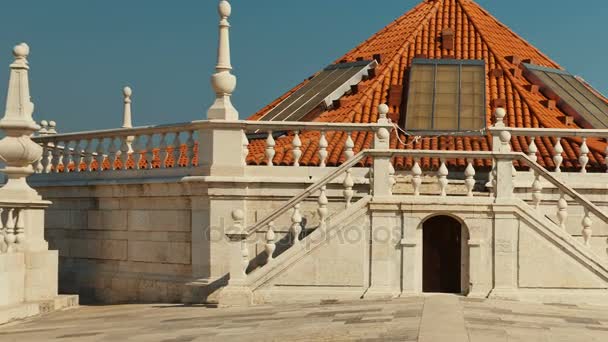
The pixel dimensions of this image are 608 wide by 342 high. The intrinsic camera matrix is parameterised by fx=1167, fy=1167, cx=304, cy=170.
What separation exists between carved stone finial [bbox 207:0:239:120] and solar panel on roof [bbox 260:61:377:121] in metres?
4.94

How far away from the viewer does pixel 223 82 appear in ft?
64.8

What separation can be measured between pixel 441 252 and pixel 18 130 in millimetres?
7440

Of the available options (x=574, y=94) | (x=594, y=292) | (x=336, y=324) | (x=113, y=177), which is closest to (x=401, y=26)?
(x=574, y=94)

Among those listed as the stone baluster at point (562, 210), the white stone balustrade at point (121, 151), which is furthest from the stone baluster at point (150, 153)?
the stone baluster at point (562, 210)

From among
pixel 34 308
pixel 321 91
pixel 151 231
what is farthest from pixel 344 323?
pixel 321 91

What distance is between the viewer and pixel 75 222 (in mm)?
22906

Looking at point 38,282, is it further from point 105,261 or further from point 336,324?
point 336,324

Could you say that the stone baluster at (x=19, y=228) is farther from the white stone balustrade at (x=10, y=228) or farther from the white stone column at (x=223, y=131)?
the white stone column at (x=223, y=131)

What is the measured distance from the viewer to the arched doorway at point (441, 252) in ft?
65.7

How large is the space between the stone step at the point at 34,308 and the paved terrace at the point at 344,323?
0.69 feet

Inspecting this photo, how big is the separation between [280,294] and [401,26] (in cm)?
1206

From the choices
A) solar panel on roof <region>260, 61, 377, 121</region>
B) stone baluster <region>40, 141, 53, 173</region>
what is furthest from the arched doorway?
stone baluster <region>40, 141, 53, 173</region>

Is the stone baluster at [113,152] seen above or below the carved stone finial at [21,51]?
below

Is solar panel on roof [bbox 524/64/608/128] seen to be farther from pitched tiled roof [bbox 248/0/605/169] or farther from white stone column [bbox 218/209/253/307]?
white stone column [bbox 218/209/253/307]
